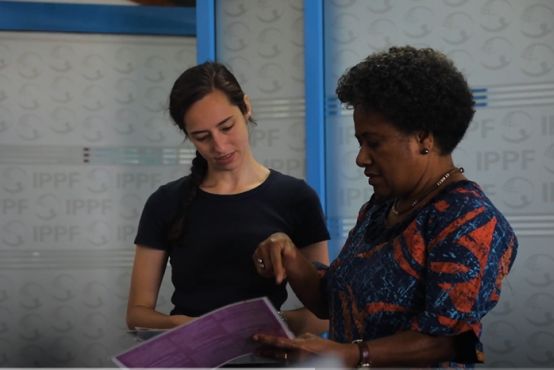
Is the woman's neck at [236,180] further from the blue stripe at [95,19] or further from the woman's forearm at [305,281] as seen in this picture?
the blue stripe at [95,19]

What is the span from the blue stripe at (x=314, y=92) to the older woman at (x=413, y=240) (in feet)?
5.48

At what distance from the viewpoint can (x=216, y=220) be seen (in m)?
1.72

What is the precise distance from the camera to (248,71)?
3.14m

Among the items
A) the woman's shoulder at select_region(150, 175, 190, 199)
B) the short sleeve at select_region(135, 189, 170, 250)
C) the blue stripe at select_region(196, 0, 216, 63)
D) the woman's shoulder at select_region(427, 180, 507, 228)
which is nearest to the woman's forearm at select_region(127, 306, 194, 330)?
the short sleeve at select_region(135, 189, 170, 250)

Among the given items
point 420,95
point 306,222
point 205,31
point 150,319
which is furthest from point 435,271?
point 205,31

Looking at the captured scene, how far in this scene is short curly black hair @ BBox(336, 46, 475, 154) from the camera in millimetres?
1120

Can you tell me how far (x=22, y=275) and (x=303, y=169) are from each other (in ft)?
4.97

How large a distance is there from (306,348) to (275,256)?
1.08 ft

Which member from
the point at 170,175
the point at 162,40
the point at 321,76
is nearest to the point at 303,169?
the point at 321,76

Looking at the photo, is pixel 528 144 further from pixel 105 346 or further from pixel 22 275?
pixel 22 275

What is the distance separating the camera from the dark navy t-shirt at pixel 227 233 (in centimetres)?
167

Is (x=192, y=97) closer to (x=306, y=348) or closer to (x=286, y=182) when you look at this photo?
(x=286, y=182)

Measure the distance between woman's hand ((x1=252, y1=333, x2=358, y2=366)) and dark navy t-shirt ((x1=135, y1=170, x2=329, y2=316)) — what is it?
597mm

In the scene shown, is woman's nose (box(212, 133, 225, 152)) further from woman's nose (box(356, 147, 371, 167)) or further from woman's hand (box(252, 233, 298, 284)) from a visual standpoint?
woman's nose (box(356, 147, 371, 167))
